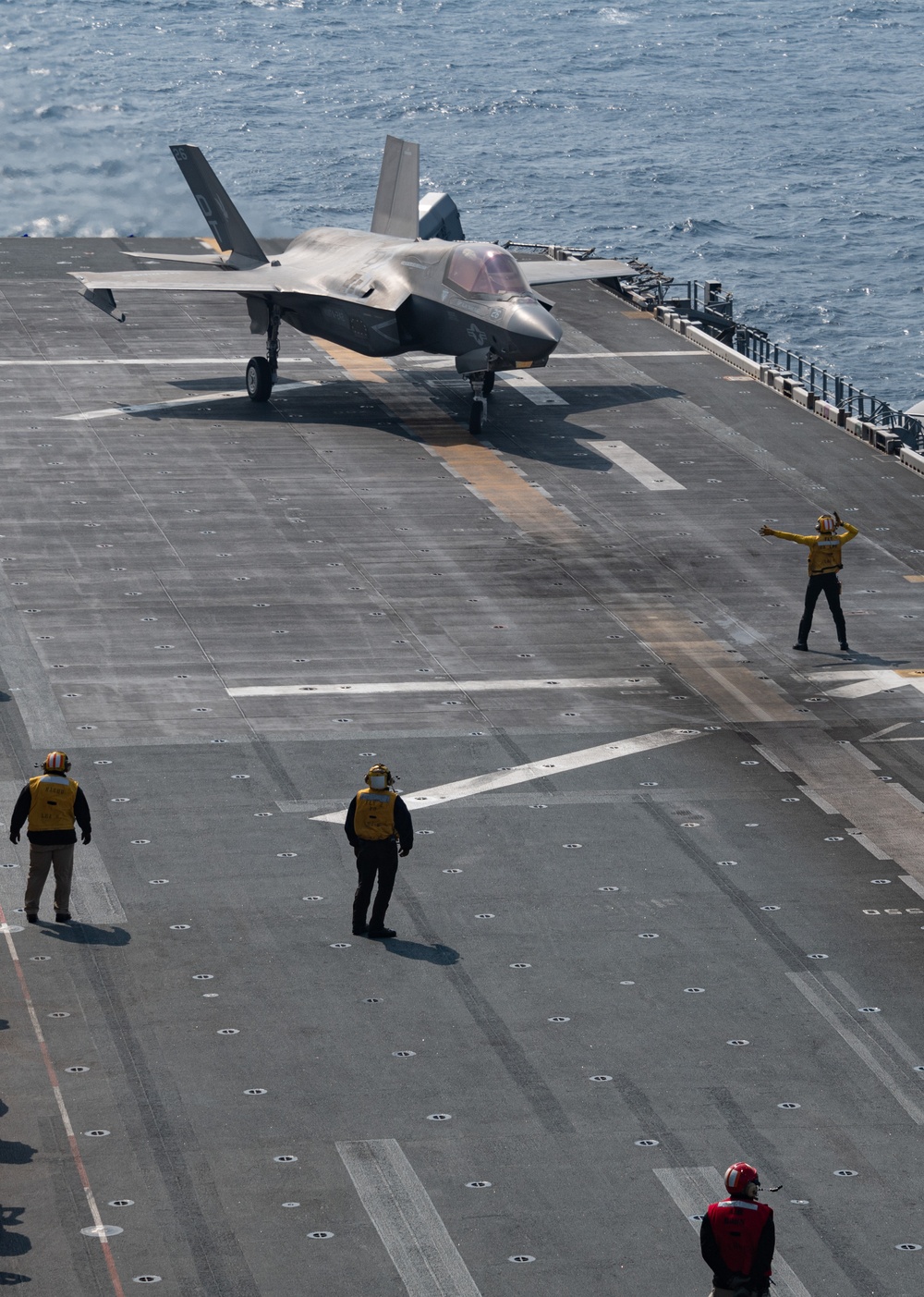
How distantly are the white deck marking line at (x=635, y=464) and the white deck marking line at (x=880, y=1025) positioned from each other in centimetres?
2078

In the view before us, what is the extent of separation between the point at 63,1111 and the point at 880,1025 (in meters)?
7.91

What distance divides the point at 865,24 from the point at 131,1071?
159 metres

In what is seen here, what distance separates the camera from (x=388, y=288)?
44094mm

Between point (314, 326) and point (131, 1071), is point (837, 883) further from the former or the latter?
point (314, 326)

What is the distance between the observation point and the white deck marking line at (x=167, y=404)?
43438 mm

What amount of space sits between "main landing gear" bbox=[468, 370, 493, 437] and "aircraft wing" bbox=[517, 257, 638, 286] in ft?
19.4

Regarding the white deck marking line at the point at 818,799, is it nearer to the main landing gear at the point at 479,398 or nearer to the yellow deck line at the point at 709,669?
the yellow deck line at the point at 709,669

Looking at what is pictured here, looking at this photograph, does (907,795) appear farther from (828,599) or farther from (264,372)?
(264,372)

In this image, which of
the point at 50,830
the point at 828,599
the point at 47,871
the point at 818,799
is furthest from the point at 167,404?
the point at 47,871

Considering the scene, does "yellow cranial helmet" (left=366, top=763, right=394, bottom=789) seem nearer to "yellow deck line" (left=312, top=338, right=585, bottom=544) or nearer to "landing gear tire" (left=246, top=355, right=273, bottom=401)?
"yellow deck line" (left=312, top=338, right=585, bottom=544)

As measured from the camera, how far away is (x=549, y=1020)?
19219 mm

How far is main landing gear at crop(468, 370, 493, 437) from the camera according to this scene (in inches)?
1682

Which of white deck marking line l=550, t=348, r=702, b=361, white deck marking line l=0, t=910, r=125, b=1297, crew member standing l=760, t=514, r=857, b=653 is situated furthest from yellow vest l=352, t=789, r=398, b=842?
white deck marking line l=550, t=348, r=702, b=361

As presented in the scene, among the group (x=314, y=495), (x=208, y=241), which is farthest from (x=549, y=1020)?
(x=208, y=241)
